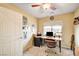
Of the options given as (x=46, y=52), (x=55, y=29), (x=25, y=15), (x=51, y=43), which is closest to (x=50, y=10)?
(x=55, y=29)

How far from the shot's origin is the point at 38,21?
219 cm

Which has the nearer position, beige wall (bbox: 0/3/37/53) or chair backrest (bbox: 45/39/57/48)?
beige wall (bbox: 0/3/37/53)

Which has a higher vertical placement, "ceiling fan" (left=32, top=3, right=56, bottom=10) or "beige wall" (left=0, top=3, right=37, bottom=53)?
"ceiling fan" (left=32, top=3, right=56, bottom=10)

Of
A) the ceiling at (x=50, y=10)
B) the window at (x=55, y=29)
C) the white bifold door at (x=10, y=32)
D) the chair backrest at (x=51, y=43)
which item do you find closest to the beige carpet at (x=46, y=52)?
the chair backrest at (x=51, y=43)

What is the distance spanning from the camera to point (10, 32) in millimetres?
2061

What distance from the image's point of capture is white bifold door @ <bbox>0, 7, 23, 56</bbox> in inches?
78.9

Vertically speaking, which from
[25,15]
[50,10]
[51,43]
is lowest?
[51,43]

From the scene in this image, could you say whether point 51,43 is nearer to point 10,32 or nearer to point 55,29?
point 55,29

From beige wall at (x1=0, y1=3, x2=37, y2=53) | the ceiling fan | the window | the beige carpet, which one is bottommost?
the beige carpet

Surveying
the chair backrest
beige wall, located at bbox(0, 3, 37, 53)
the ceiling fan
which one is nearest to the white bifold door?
beige wall, located at bbox(0, 3, 37, 53)

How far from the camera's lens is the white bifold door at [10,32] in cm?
200

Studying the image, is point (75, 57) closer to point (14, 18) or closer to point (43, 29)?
point (43, 29)

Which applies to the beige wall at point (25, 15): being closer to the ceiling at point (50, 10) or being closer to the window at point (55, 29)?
the ceiling at point (50, 10)

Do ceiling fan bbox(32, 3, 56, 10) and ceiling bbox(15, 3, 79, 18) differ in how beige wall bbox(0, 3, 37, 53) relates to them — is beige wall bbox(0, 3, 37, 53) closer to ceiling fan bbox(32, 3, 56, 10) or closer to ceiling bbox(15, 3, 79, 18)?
ceiling bbox(15, 3, 79, 18)
